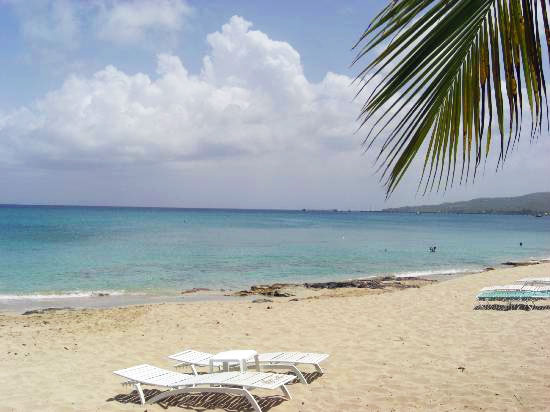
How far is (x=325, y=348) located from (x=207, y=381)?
3703 millimetres

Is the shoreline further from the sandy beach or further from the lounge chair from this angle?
the lounge chair

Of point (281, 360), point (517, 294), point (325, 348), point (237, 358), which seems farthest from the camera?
point (517, 294)

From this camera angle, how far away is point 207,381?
20.5 ft

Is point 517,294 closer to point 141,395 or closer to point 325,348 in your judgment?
point 325,348

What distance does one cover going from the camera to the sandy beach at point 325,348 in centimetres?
655

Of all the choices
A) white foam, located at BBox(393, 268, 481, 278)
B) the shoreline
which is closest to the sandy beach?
the shoreline

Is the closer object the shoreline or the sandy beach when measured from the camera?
the sandy beach

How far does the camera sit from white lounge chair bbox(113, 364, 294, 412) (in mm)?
6035

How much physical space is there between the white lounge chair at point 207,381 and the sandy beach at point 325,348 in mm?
256

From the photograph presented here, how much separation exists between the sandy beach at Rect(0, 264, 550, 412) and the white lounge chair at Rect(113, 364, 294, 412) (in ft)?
0.84

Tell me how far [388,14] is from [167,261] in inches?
1179

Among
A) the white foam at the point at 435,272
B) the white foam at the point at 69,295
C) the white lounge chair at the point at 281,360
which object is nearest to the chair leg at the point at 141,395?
the white lounge chair at the point at 281,360

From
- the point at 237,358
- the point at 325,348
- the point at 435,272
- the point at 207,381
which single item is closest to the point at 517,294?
the point at 325,348

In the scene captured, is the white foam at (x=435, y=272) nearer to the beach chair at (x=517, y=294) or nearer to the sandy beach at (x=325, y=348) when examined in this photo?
the sandy beach at (x=325, y=348)
